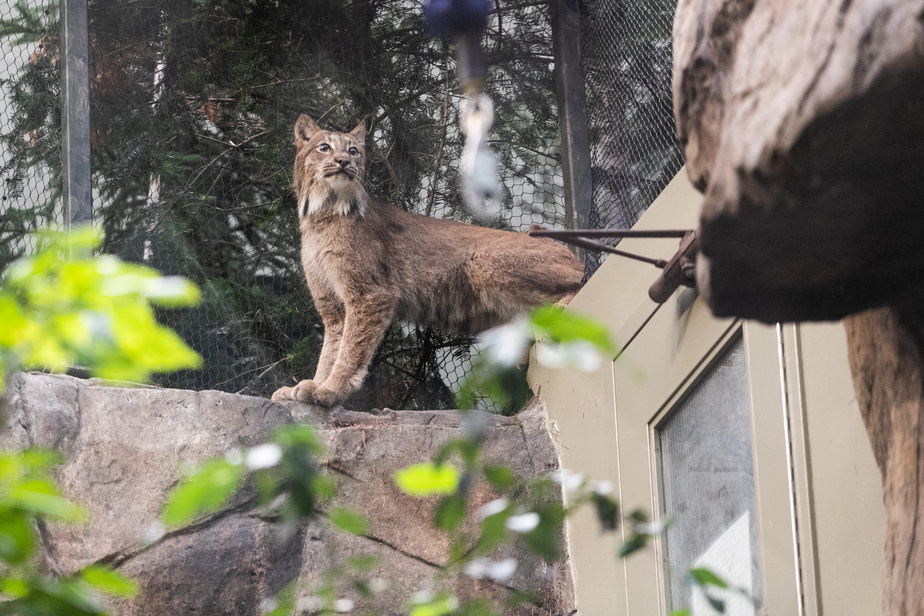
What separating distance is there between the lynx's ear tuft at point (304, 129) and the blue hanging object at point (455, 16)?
892 millimetres

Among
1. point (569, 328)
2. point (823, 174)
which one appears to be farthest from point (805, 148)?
point (569, 328)

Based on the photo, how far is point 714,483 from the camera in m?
3.20

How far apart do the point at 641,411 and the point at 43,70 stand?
3.44m

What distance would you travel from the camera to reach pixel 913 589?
155 cm

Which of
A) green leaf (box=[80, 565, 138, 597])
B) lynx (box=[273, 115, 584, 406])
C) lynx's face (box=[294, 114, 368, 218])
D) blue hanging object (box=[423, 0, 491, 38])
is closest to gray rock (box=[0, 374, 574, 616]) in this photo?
lynx (box=[273, 115, 584, 406])

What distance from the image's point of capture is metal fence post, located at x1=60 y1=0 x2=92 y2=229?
14.4ft

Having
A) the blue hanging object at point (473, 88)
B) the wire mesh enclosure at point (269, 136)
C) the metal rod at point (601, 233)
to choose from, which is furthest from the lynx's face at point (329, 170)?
the metal rod at point (601, 233)

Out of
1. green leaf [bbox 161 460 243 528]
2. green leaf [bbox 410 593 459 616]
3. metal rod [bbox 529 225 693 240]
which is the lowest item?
green leaf [bbox 410 593 459 616]

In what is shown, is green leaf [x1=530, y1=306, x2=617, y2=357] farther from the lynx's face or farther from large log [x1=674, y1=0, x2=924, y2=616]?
the lynx's face

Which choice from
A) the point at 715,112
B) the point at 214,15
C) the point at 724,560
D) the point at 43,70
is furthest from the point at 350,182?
the point at 715,112

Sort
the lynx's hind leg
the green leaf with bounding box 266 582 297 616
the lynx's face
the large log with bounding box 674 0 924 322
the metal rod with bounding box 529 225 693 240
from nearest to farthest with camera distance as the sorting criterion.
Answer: the green leaf with bounding box 266 582 297 616 → the large log with bounding box 674 0 924 322 → the metal rod with bounding box 529 225 693 240 → the lynx's hind leg → the lynx's face

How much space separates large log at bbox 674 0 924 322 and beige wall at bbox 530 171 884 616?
0.71m

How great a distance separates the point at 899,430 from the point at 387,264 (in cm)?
377

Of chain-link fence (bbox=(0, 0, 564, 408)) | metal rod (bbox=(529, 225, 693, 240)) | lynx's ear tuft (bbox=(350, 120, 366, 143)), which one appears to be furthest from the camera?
lynx's ear tuft (bbox=(350, 120, 366, 143))
